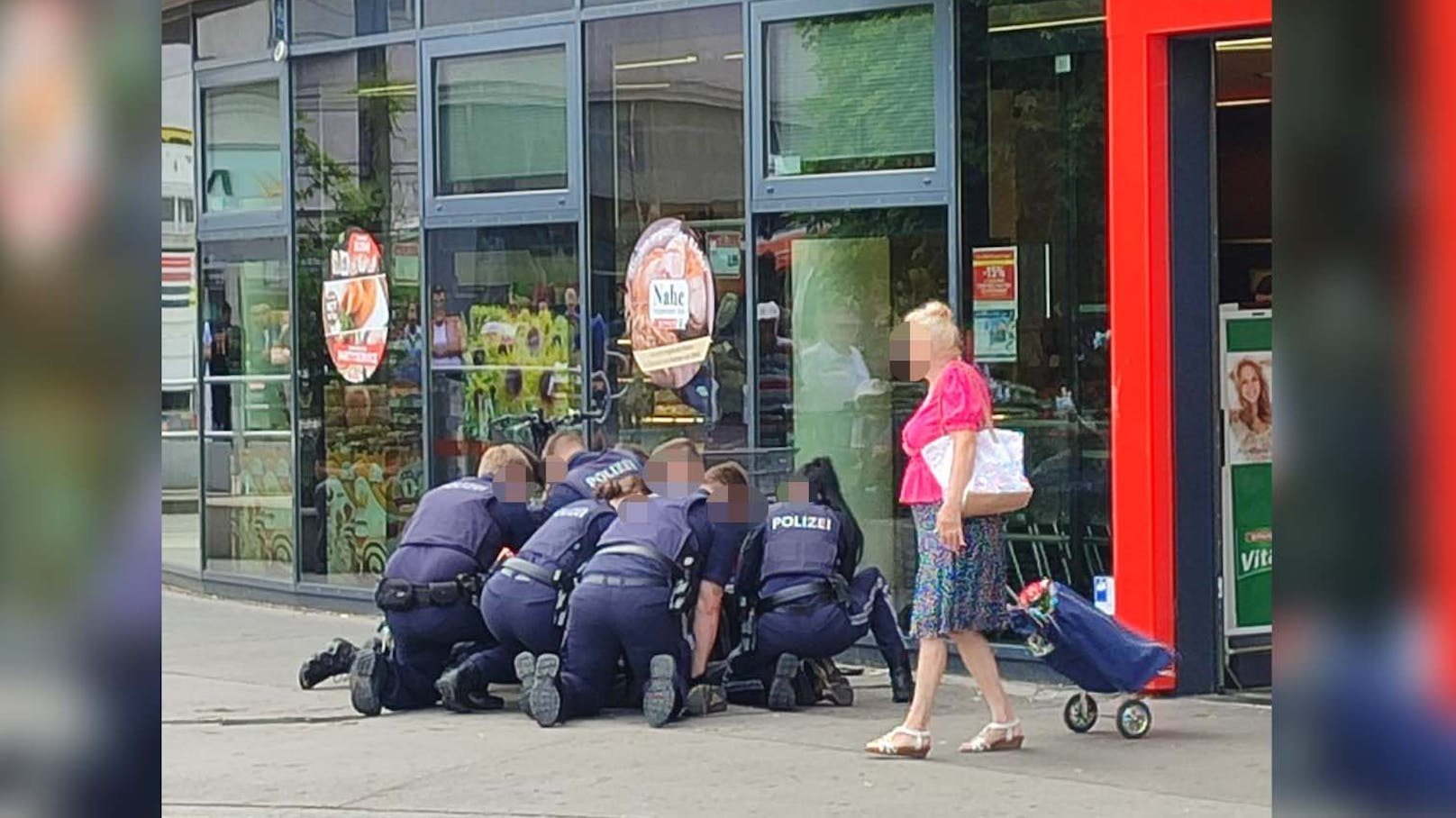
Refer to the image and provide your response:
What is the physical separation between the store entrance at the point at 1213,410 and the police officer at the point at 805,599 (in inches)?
51.9

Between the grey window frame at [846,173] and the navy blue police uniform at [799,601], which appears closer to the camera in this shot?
the navy blue police uniform at [799,601]

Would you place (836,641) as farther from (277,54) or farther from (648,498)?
(277,54)

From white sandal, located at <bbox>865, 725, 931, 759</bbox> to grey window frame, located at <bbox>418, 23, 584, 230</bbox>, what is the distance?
14.2 feet

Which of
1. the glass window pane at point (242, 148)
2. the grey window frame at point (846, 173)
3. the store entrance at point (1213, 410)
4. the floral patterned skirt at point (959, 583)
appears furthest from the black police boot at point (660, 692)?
the glass window pane at point (242, 148)

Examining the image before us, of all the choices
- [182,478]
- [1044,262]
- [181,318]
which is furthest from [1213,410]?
[181,318]

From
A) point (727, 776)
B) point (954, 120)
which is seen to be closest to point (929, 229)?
point (954, 120)

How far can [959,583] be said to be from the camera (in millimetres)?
7812

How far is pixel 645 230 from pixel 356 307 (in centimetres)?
246

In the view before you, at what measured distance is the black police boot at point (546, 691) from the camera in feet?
28.6

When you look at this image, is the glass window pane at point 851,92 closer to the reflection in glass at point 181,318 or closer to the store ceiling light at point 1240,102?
the store ceiling light at point 1240,102

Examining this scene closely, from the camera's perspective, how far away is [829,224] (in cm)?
1034
